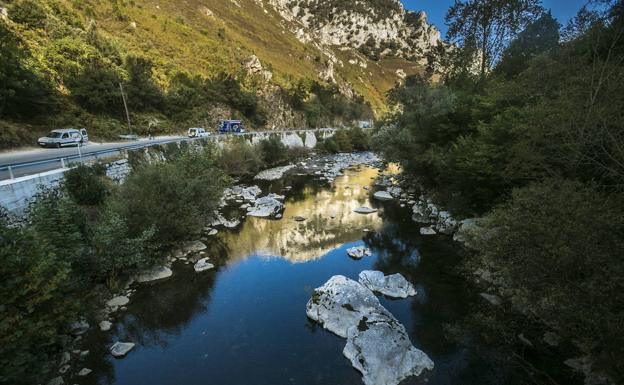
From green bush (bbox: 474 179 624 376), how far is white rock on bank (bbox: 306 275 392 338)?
4074 millimetres

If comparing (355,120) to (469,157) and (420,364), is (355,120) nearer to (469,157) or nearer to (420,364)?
(469,157)

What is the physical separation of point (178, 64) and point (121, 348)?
48407 millimetres

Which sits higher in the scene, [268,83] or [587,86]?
[268,83]

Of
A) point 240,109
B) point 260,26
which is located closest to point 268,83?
point 240,109

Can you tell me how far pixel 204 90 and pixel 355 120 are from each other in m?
49.3

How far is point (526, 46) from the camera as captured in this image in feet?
76.9

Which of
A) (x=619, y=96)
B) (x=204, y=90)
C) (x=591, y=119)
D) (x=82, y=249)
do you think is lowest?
(x=82, y=249)

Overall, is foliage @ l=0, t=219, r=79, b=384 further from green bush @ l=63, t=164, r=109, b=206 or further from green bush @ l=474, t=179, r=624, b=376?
green bush @ l=474, t=179, r=624, b=376

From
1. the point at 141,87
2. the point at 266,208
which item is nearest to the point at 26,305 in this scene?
the point at 266,208

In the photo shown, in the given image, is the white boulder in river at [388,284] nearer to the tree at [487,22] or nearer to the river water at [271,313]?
the river water at [271,313]

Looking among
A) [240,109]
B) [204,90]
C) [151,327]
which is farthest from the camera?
[240,109]

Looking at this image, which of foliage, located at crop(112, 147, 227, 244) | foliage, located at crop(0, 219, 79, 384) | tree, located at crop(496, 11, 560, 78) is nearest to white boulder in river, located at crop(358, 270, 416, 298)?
foliage, located at crop(112, 147, 227, 244)

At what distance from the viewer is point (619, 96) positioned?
6.79 m

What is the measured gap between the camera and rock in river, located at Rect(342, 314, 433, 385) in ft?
24.4
